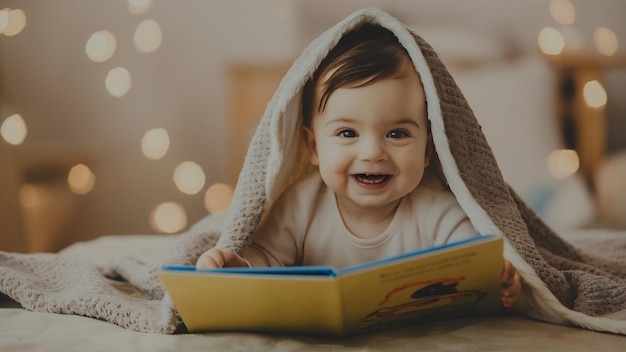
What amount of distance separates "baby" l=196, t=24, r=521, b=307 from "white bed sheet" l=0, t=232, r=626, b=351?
58 mm

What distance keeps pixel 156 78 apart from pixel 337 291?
1.98 meters

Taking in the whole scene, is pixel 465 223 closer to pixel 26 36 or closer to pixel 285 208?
pixel 285 208

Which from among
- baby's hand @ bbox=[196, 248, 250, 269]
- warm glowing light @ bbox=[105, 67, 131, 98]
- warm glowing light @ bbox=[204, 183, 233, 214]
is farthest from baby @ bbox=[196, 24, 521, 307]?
warm glowing light @ bbox=[105, 67, 131, 98]

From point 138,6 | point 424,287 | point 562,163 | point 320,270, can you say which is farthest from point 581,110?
point 320,270

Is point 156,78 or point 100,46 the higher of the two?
point 100,46

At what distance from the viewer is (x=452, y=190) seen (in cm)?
96

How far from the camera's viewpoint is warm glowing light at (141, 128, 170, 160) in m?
2.53

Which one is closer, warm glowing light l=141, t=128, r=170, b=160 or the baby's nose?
the baby's nose

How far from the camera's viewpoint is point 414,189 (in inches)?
40.5

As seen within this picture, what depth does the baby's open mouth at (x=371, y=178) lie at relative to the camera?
37.4 inches

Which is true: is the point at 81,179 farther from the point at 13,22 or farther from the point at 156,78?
the point at 13,22

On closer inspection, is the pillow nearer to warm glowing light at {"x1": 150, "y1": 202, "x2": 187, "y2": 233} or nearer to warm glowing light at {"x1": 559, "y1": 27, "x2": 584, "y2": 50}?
warm glowing light at {"x1": 559, "y1": 27, "x2": 584, "y2": 50}

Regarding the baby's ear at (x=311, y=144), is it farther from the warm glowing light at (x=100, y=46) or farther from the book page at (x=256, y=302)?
the warm glowing light at (x=100, y=46)

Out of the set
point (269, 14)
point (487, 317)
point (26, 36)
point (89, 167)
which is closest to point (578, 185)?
point (269, 14)
